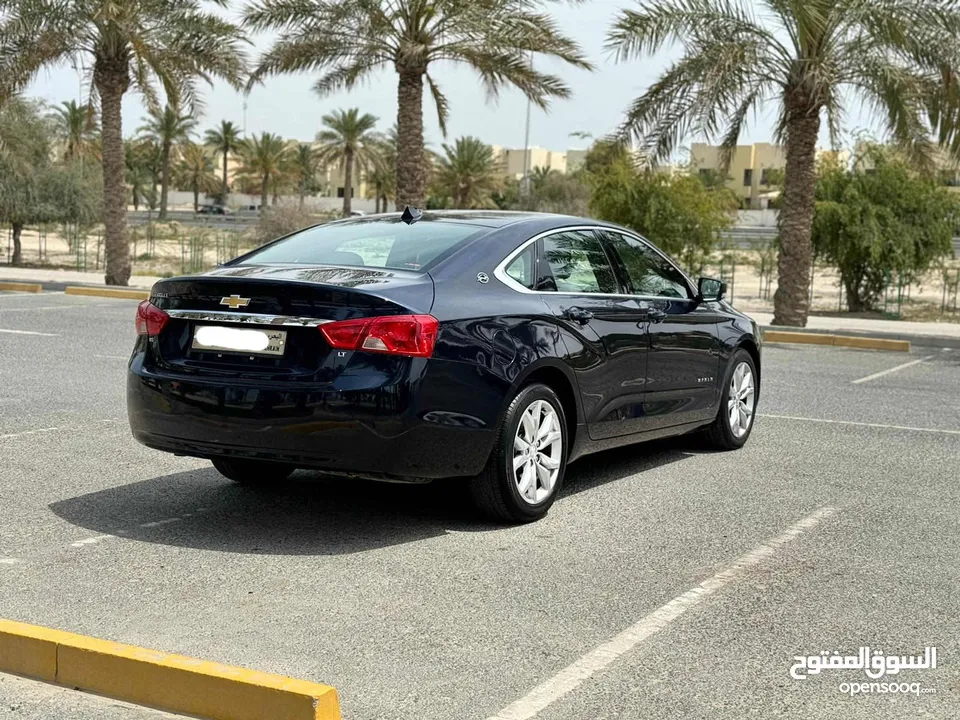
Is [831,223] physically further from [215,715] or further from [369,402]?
[215,715]

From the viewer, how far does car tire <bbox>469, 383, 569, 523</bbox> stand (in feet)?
21.4

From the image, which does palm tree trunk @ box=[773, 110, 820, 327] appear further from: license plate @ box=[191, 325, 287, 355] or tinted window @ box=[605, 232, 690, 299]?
license plate @ box=[191, 325, 287, 355]

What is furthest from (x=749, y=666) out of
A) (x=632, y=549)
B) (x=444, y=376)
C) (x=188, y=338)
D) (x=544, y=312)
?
(x=188, y=338)

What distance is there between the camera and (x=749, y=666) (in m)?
4.64

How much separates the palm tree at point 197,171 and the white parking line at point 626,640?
289ft

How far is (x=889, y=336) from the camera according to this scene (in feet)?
70.9

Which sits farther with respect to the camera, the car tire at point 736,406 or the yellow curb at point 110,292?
the yellow curb at point 110,292

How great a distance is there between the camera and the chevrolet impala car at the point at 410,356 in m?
6.06

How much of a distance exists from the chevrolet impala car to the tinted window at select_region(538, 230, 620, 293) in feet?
0.04

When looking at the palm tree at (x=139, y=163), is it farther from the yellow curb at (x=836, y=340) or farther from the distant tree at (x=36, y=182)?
the yellow curb at (x=836, y=340)

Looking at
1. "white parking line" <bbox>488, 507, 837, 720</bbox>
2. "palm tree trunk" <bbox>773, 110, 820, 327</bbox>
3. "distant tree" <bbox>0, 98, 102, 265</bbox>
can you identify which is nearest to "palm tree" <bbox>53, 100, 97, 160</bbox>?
"distant tree" <bbox>0, 98, 102, 265</bbox>

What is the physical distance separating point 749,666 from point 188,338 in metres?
3.22

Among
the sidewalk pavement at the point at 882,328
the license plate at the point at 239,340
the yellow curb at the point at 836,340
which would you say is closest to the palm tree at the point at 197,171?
the sidewalk pavement at the point at 882,328

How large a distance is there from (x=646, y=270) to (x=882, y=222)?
893 inches
